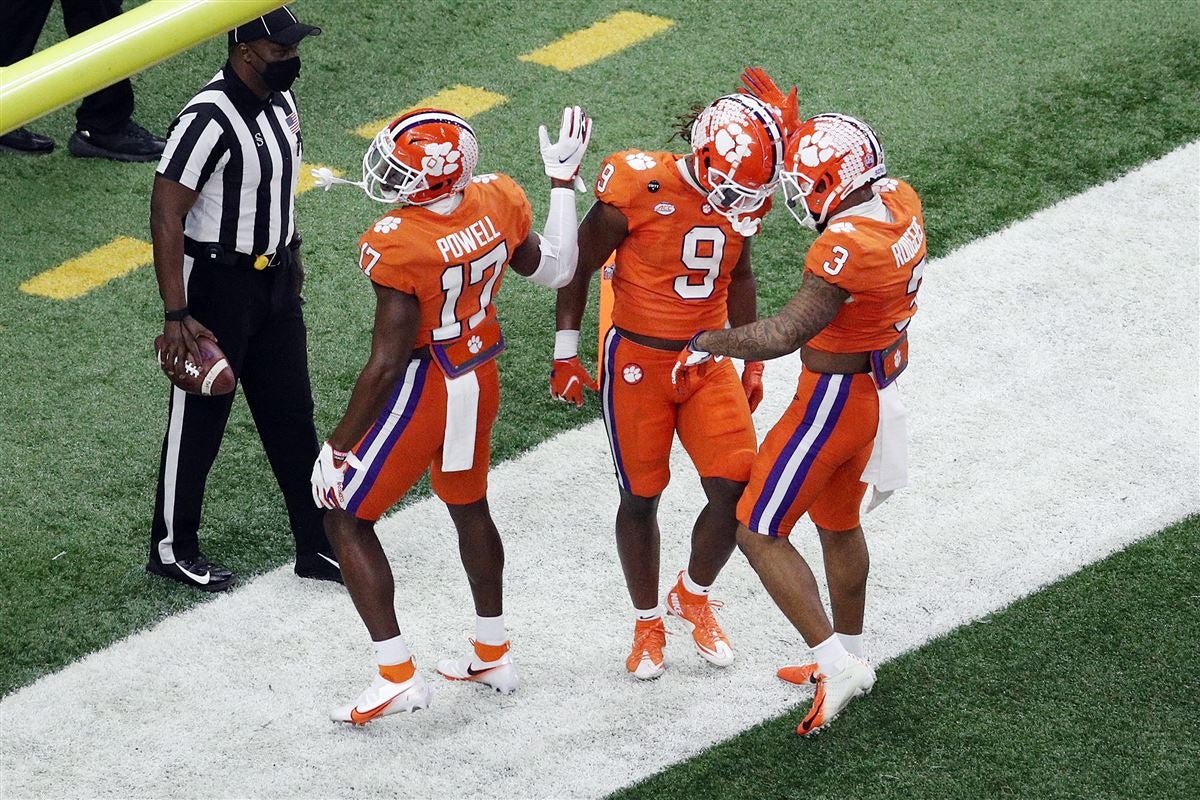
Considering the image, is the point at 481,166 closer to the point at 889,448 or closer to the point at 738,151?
the point at 738,151

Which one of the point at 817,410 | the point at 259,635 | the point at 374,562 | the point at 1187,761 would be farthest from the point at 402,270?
the point at 1187,761

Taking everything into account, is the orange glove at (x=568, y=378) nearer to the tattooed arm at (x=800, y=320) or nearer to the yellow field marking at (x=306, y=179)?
the tattooed arm at (x=800, y=320)

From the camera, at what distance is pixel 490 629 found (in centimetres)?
443

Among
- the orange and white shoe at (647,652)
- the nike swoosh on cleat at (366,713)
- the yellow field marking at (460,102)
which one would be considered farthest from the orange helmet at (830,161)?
the yellow field marking at (460,102)

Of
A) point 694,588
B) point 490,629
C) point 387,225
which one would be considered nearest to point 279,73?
point 387,225

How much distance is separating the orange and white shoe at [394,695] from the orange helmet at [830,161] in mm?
1632

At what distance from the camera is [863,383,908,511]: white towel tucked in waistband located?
13.4 feet

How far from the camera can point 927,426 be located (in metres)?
5.58

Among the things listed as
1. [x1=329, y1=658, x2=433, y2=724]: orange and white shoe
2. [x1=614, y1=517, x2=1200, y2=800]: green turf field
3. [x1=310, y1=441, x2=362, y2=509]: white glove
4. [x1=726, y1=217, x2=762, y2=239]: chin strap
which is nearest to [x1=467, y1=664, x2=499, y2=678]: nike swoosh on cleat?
[x1=329, y1=658, x2=433, y2=724]: orange and white shoe

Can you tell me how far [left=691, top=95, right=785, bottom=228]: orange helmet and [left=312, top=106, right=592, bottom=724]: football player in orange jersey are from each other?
0.37m

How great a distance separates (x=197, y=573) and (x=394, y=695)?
95 centimetres

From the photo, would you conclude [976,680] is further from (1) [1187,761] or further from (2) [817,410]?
(2) [817,410]

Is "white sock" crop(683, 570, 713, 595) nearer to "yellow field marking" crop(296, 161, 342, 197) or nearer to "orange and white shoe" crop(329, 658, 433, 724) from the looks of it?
"orange and white shoe" crop(329, 658, 433, 724)

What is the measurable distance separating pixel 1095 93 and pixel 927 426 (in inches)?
105
